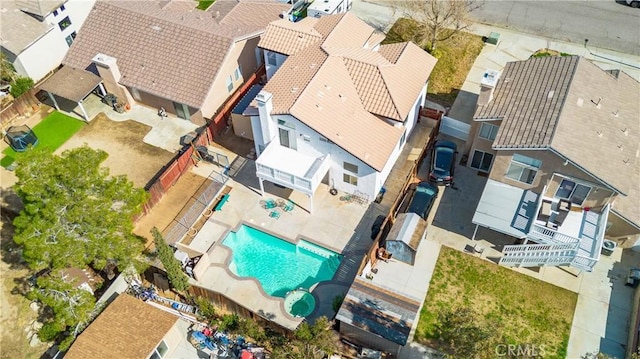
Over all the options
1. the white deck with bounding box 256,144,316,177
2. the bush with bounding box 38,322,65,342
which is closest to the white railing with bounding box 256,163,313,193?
the white deck with bounding box 256,144,316,177

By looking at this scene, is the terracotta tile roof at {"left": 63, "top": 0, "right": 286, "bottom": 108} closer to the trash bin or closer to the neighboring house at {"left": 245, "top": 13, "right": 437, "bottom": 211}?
the neighboring house at {"left": 245, "top": 13, "right": 437, "bottom": 211}

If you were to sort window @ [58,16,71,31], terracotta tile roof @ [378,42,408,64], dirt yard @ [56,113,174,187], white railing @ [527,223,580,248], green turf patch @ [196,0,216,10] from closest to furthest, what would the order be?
white railing @ [527,223,580,248] → terracotta tile roof @ [378,42,408,64] → dirt yard @ [56,113,174,187] → window @ [58,16,71,31] → green turf patch @ [196,0,216,10]

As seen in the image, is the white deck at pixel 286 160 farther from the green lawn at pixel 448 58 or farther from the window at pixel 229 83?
the green lawn at pixel 448 58

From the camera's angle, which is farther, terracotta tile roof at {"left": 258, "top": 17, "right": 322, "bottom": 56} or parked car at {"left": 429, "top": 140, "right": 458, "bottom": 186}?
terracotta tile roof at {"left": 258, "top": 17, "right": 322, "bottom": 56}

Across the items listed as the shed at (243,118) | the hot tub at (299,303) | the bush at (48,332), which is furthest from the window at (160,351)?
the shed at (243,118)

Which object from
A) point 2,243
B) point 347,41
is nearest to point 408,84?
point 347,41

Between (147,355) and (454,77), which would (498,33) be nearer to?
(454,77)
